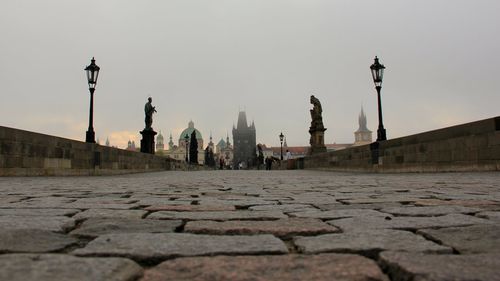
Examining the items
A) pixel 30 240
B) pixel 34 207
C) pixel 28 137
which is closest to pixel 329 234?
pixel 30 240

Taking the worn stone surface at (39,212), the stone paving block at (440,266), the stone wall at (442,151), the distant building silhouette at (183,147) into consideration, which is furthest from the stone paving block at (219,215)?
the distant building silhouette at (183,147)

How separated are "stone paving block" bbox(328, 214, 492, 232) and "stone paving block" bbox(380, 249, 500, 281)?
75 cm

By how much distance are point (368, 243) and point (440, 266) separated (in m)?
0.46

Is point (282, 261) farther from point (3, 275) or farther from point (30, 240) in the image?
point (30, 240)

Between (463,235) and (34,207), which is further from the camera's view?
(34,207)

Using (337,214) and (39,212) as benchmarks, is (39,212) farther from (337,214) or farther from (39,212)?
(337,214)

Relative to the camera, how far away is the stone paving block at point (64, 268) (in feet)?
4.28

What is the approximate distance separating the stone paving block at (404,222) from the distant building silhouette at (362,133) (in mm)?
144625

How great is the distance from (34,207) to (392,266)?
3.04 metres

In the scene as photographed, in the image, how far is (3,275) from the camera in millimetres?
1323

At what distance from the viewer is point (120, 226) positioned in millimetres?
2457

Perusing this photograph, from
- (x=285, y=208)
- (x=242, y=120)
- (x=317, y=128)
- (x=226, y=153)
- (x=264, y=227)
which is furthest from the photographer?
(x=226, y=153)

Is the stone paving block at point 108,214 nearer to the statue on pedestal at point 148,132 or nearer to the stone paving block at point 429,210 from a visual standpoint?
the stone paving block at point 429,210

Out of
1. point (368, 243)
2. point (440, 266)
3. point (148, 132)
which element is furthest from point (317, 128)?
point (440, 266)
